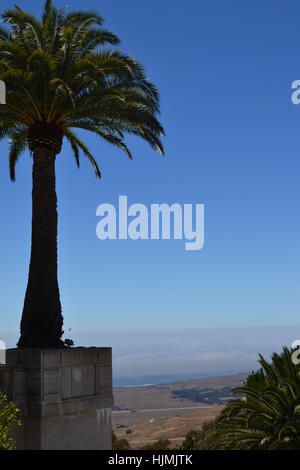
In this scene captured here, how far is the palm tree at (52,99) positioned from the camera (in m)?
22.0

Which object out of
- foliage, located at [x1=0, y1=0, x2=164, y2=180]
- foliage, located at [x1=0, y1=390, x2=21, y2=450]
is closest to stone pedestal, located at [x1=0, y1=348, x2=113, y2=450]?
foliage, located at [x1=0, y1=390, x2=21, y2=450]

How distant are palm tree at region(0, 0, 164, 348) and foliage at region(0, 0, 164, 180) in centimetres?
3

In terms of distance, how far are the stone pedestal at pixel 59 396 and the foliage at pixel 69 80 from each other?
805 centimetres

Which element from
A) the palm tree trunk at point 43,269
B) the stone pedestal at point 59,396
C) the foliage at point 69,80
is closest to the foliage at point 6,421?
the stone pedestal at point 59,396

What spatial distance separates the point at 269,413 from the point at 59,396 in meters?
8.50

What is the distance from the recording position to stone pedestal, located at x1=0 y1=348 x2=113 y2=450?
19.7m

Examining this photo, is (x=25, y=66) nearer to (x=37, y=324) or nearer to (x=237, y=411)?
(x=37, y=324)

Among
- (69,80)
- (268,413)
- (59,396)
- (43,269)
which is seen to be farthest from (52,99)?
(268,413)

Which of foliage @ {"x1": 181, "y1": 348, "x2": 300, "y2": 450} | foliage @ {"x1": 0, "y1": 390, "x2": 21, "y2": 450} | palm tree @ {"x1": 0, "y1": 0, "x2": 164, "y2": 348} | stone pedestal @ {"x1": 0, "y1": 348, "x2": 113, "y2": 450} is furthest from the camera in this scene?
foliage @ {"x1": 181, "y1": 348, "x2": 300, "y2": 450}

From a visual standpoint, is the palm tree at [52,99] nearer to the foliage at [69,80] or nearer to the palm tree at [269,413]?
the foliage at [69,80]

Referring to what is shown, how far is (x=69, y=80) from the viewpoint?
22453mm

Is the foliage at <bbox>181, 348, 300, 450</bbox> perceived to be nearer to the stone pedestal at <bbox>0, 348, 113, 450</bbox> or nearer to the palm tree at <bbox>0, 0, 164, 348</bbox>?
the stone pedestal at <bbox>0, 348, 113, 450</bbox>

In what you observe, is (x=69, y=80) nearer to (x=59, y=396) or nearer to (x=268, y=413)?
(x=59, y=396)
